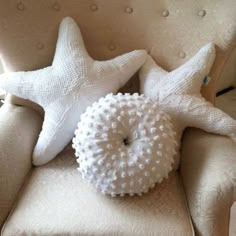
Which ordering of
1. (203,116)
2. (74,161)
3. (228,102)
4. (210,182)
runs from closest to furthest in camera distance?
1. (210,182)
2. (203,116)
3. (74,161)
4. (228,102)

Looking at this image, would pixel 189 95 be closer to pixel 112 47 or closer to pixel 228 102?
pixel 112 47

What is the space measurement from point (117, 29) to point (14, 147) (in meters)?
0.53

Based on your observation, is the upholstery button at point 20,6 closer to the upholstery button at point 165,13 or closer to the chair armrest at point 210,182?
the upholstery button at point 165,13

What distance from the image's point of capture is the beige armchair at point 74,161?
0.91m

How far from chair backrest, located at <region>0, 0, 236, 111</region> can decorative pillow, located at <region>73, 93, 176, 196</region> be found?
34 cm

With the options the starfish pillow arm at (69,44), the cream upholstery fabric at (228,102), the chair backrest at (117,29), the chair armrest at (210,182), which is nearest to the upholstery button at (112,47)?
the chair backrest at (117,29)

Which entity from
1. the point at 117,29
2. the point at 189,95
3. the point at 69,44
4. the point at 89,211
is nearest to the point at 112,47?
the point at 117,29

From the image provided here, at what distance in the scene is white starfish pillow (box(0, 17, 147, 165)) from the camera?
109cm

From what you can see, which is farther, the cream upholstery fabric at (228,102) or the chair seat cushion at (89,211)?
the cream upholstery fabric at (228,102)

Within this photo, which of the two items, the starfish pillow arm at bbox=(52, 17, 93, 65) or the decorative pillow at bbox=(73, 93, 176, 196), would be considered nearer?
the decorative pillow at bbox=(73, 93, 176, 196)

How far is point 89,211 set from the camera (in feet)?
3.11

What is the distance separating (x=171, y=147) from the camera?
954mm

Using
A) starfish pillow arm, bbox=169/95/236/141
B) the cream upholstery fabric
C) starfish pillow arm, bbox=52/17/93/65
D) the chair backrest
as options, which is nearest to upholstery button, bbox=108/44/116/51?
the chair backrest

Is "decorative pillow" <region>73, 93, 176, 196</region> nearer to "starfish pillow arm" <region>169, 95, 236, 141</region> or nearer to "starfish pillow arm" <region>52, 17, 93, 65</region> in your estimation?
"starfish pillow arm" <region>169, 95, 236, 141</region>
